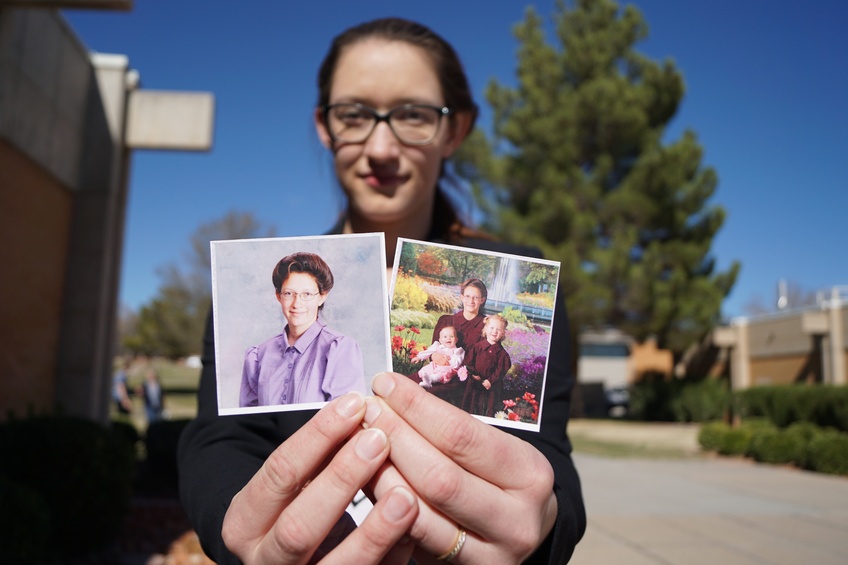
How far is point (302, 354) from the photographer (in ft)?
3.84

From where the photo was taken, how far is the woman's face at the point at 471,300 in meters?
1.22

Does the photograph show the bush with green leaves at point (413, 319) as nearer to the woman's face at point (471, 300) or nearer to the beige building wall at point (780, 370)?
the woman's face at point (471, 300)

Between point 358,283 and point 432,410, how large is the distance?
0.28 meters

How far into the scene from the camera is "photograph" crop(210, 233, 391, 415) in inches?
45.8

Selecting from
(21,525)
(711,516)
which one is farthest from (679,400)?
(21,525)

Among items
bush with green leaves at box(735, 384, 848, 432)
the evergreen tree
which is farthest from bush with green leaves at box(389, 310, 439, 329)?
the evergreen tree

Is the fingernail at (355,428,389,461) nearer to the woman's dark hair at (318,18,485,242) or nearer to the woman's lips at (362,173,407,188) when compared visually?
the woman's lips at (362,173,407,188)

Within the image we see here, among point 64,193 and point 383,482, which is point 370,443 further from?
point 64,193

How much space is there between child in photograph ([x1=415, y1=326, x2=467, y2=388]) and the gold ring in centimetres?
25

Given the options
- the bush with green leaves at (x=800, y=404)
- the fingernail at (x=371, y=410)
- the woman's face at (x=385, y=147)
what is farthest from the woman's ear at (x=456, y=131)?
the bush with green leaves at (x=800, y=404)

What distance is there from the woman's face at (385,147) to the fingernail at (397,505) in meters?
0.85

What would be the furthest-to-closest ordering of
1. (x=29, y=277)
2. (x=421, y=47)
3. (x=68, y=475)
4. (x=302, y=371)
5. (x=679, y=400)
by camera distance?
(x=679, y=400), (x=29, y=277), (x=68, y=475), (x=421, y=47), (x=302, y=371)

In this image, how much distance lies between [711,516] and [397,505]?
23.6 feet

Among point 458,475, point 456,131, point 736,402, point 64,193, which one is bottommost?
point 736,402
